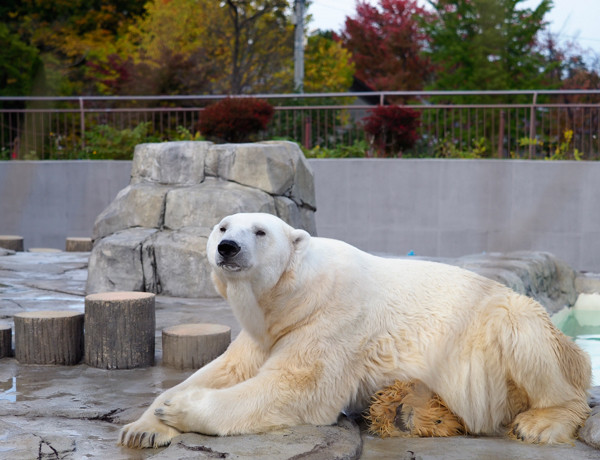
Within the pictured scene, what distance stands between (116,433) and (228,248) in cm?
86

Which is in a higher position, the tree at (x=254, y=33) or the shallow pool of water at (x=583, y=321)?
the tree at (x=254, y=33)

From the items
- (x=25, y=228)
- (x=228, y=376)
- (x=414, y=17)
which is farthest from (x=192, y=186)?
(x=414, y=17)

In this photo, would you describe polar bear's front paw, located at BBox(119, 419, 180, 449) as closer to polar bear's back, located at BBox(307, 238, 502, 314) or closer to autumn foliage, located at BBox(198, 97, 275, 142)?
polar bear's back, located at BBox(307, 238, 502, 314)

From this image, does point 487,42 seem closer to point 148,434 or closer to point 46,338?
point 148,434

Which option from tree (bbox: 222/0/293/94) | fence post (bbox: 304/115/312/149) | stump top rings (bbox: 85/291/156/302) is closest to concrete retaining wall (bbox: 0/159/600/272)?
fence post (bbox: 304/115/312/149)

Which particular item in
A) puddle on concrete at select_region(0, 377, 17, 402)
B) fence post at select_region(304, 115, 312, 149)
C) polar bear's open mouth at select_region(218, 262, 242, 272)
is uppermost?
fence post at select_region(304, 115, 312, 149)

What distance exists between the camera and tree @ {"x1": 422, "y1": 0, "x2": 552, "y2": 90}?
0.48 m

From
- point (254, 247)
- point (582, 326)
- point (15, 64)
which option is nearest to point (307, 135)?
point (582, 326)

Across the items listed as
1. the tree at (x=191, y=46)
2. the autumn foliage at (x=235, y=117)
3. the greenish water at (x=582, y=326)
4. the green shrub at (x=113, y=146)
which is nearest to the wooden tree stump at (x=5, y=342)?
the tree at (x=191, y=46)

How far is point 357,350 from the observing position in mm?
2162

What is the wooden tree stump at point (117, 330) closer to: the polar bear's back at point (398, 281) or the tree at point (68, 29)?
the polar bear's back at point (398, 281)

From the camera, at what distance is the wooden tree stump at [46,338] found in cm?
323

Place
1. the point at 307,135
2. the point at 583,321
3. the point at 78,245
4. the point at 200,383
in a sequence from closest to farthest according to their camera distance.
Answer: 1. the point at 200,383
2. the point at 583,321
3. the point at 78,245
4. the point at 307,135

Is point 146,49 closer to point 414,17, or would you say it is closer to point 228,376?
point 414,17
